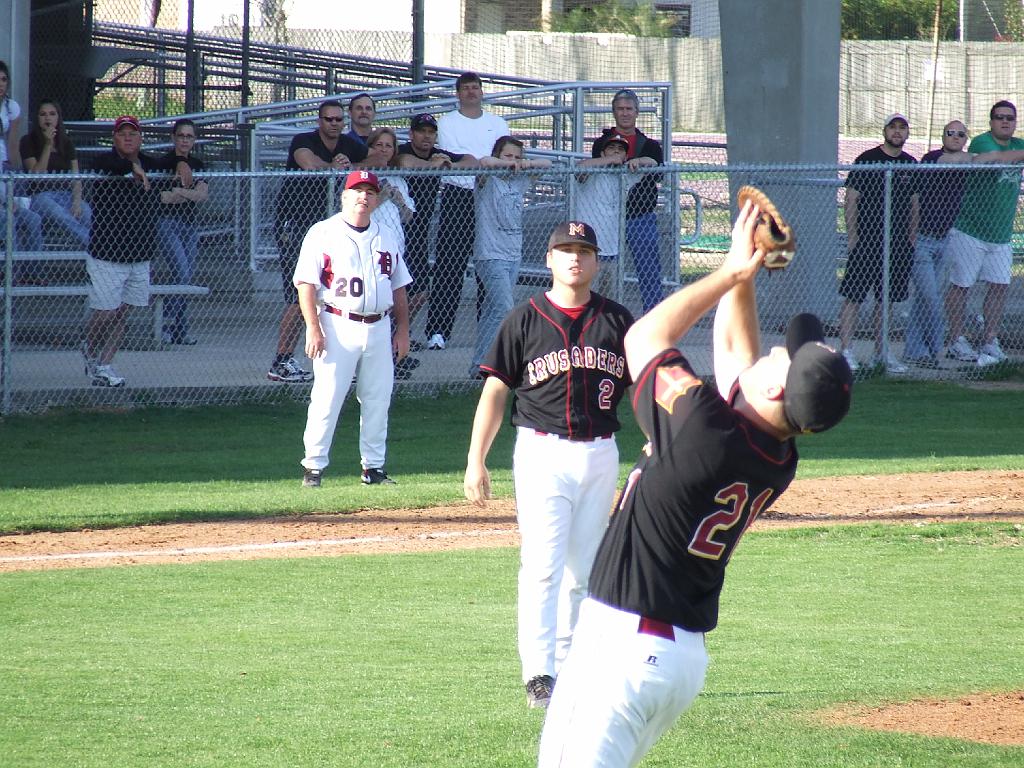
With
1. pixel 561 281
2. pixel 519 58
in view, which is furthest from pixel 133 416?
pixel 519 58

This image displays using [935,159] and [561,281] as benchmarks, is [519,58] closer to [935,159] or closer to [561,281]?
[935,159]

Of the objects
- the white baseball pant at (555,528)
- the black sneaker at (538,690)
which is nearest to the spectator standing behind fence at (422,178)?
the white baseball pant at (555,528)

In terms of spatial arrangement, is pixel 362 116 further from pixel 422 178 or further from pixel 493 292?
pixel 493 292

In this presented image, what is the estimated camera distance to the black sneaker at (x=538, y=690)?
19.1ft

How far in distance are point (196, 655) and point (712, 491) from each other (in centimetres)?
383

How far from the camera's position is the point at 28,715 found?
217 inches

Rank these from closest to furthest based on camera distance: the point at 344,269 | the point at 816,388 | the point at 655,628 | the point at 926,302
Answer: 1. the point at 816,388
2. the point at 655,628
3. the point at 344,269
4. the point at 926,302

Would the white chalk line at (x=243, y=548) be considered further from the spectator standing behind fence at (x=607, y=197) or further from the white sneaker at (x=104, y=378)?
the spectator standing behind fence at (x=607, y=197)

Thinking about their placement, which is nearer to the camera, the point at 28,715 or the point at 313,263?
the point at 28,715

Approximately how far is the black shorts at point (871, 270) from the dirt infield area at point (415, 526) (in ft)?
11.5

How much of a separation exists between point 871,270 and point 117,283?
7.73 m

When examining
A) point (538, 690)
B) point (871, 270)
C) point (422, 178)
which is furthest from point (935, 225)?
point (538, 690)

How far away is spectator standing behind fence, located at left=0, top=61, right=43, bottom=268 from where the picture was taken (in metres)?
14.1

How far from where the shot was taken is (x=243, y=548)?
367 inches
